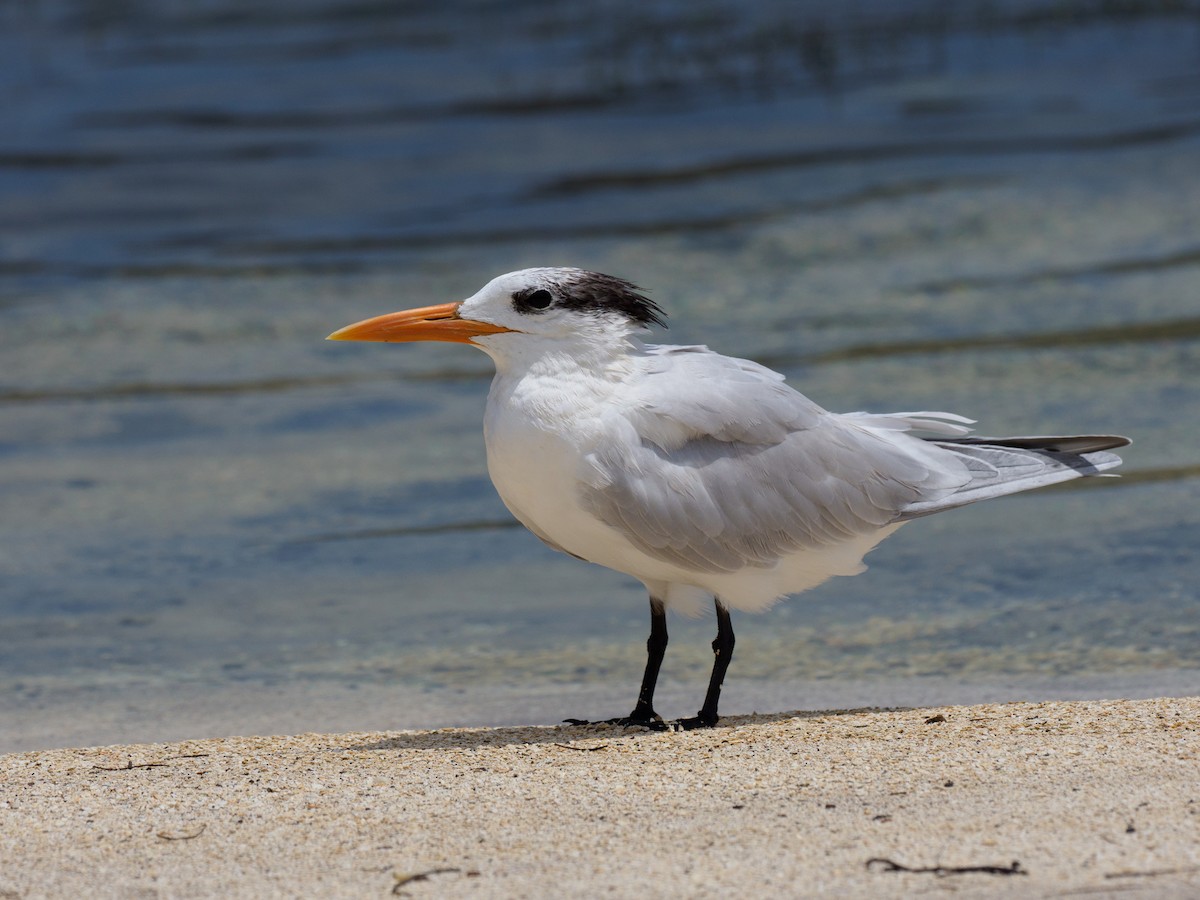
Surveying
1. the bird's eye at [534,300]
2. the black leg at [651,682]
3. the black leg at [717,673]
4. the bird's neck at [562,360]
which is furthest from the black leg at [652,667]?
the bird's eye at [534,300]

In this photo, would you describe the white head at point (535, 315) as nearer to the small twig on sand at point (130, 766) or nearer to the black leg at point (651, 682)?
the black leg at point (651, 682)

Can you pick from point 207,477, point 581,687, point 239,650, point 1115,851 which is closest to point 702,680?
point 581,687

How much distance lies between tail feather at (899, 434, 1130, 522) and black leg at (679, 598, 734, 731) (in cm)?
66

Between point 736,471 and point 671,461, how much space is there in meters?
0.24

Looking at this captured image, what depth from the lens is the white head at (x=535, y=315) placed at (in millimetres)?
5016

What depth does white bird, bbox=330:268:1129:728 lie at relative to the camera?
4.91m

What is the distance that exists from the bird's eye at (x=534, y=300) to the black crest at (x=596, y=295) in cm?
2

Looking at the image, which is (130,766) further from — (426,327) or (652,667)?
(652,667)

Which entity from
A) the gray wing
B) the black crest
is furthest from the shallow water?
the black crest

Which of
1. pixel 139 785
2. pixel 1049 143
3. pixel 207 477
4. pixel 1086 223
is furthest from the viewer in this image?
pixel 1049 143

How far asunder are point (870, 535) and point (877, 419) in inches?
16.9

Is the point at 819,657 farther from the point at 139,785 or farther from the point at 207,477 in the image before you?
the point at 207,477

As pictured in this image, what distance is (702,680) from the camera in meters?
6.31

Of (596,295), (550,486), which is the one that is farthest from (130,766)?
(596,295)
